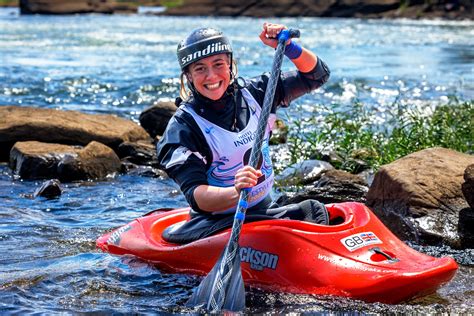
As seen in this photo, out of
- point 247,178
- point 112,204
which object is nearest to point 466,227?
point 247,178

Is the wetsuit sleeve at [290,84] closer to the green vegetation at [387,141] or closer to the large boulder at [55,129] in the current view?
the green vegetation at [387,141]

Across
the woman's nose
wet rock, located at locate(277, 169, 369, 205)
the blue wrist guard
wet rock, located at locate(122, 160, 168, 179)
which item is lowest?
wet rock, located at locate(122, 160, 168, 179)

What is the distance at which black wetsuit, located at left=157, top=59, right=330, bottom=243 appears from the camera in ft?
15.1

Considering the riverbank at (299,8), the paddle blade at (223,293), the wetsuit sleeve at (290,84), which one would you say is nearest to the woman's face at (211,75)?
the wetsuit sleeve at (290,84)

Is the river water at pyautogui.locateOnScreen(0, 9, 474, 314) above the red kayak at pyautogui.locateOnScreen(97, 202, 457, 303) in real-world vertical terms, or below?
below

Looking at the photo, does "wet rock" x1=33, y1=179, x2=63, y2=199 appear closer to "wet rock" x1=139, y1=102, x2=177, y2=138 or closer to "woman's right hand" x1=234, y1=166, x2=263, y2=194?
"wet rock" x1=139, y1=102, x2=177, y2=138

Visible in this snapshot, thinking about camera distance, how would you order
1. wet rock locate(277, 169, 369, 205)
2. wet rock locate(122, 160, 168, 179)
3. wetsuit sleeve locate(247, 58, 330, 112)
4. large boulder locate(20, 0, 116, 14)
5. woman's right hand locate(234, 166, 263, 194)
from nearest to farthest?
woman's right hand locate(234, 166, 263, 194) < wetsuit sleeve locate(247, 58, 330, 112) < wet rock locate(277, 169, 369, 205) < wet rock locate(122, 160, 168, 179) < large boulder locate(20, 0, 116, 14)

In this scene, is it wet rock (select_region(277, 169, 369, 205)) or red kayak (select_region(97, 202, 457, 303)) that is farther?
wet rock (select_region(277, 169, 369, 205))

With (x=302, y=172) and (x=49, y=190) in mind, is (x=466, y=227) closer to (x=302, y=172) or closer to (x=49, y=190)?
(x=302, y=172)

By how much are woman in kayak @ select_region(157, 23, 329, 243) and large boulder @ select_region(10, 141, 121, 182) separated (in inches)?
122

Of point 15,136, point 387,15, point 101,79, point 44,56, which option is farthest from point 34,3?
point 15,136

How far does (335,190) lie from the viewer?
6.68 m

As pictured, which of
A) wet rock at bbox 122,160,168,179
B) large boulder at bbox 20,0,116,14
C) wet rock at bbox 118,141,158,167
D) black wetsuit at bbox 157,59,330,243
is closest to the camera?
black wetsuit at bbox 157,59,330,243


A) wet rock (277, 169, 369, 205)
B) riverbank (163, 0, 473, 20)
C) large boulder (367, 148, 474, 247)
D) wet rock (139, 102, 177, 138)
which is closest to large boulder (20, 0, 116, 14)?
riverbank (163, 0, 473, 20)
